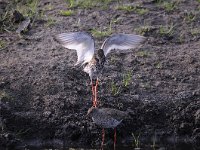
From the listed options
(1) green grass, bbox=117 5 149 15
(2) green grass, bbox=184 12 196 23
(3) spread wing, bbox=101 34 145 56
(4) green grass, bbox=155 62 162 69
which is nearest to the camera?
(3) spread wing, bbox=101 34 145 56

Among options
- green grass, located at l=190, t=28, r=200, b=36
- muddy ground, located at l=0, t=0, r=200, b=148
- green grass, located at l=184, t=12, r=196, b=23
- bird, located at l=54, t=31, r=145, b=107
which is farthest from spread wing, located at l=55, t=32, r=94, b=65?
green grass, located at l=184, t=12, r=196, b=23

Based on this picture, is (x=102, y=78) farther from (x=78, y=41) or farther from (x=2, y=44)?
(x=2, y=44)

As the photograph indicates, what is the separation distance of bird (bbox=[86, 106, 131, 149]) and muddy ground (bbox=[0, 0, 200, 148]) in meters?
0.28

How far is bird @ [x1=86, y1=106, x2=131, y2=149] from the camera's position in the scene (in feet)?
29.5

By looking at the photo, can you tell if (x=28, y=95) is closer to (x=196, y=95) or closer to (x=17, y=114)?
(x=17, y=114)

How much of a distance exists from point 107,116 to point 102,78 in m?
1.45

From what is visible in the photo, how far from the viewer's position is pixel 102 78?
10.3 m

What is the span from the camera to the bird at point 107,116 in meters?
9.00

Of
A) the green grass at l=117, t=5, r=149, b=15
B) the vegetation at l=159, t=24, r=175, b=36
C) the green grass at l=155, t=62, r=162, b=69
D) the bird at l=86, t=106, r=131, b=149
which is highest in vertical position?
the green grass at l=117, t=5, r=149, b=15

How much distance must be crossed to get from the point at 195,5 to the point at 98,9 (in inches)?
78.6

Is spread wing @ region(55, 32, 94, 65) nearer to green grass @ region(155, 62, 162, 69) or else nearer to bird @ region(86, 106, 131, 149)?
bird @ region(86, 106, 131, 149)

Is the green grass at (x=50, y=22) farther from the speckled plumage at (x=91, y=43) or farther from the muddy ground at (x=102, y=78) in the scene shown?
the speckled plumage at (x=91, y=43)

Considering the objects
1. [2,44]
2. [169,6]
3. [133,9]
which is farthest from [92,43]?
[169,6]

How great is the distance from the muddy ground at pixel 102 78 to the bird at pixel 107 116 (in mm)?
279
